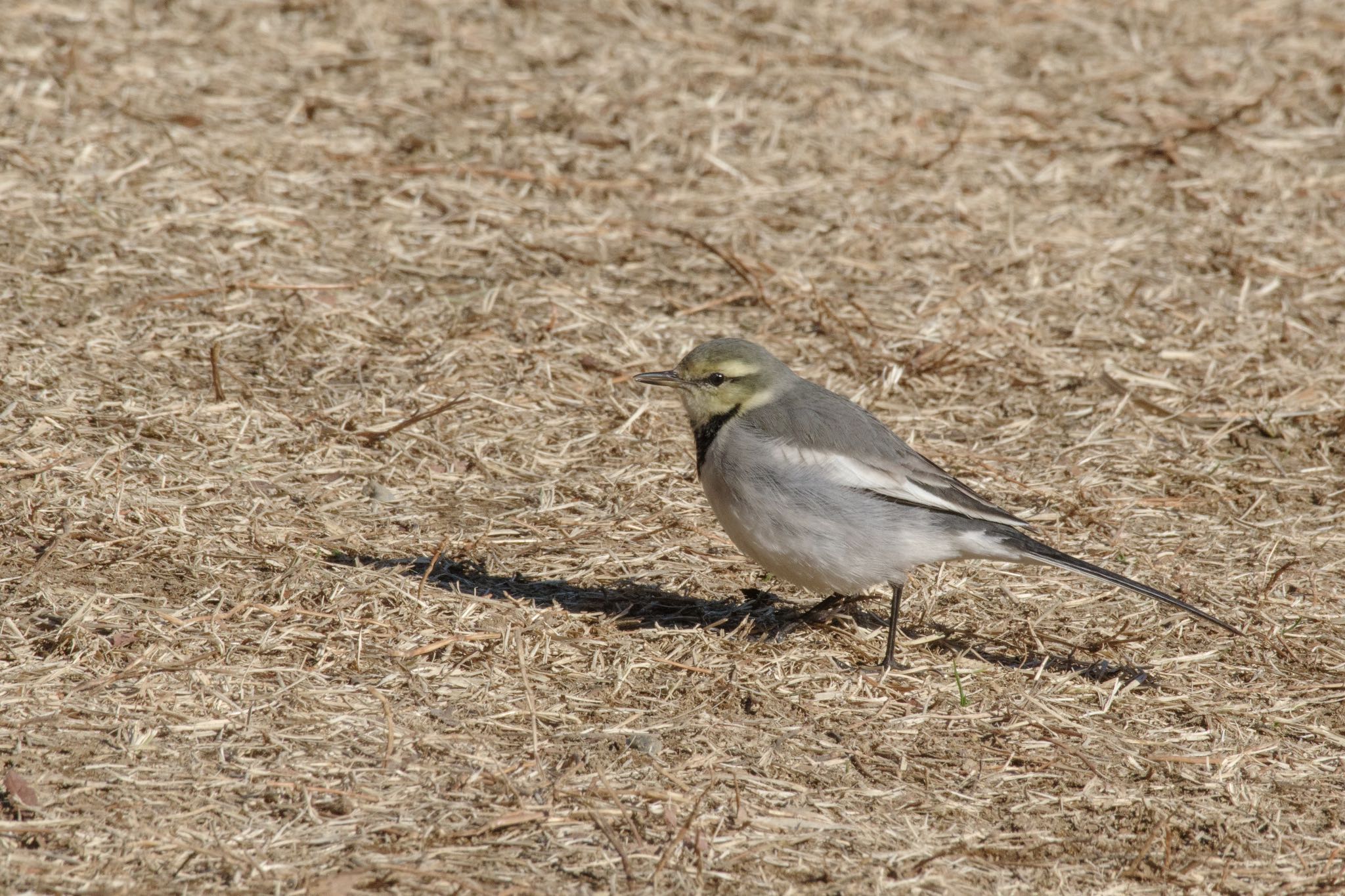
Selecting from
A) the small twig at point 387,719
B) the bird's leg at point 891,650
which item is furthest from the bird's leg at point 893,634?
the small twig at point 387,719

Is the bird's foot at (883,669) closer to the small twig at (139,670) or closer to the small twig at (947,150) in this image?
A: the small twig at (139,670)

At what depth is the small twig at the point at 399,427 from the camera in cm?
706

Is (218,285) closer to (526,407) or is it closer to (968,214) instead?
(526,407)

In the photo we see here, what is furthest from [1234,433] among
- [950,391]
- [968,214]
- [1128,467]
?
[968,214]

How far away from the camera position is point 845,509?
5.82 meters

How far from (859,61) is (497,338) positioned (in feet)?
15.0

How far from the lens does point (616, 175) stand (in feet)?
31.4

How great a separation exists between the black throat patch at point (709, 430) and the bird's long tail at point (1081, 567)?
1276 mm

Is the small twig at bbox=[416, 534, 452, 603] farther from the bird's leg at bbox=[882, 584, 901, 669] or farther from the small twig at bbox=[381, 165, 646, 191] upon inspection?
the small twig at bbox=[381, 165, 646, 191]

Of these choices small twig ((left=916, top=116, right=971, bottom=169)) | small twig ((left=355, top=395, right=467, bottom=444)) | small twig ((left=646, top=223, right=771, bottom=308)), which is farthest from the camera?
small twig ((left=916, top=116, right=971, bottom=169))

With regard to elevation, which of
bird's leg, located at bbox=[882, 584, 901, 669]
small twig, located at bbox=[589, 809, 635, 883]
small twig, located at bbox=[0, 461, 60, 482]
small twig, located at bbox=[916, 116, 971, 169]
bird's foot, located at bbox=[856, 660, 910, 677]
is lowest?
bird's foot, located at bbox=[856, 660, 910, 677]

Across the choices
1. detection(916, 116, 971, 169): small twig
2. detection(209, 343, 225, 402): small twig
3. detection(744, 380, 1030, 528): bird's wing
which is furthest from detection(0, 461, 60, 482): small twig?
detection(916, 116, 971, 169): small twig

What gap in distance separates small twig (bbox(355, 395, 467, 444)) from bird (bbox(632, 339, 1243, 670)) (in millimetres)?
1737

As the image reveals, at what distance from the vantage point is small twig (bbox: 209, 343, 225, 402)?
7090 mm
